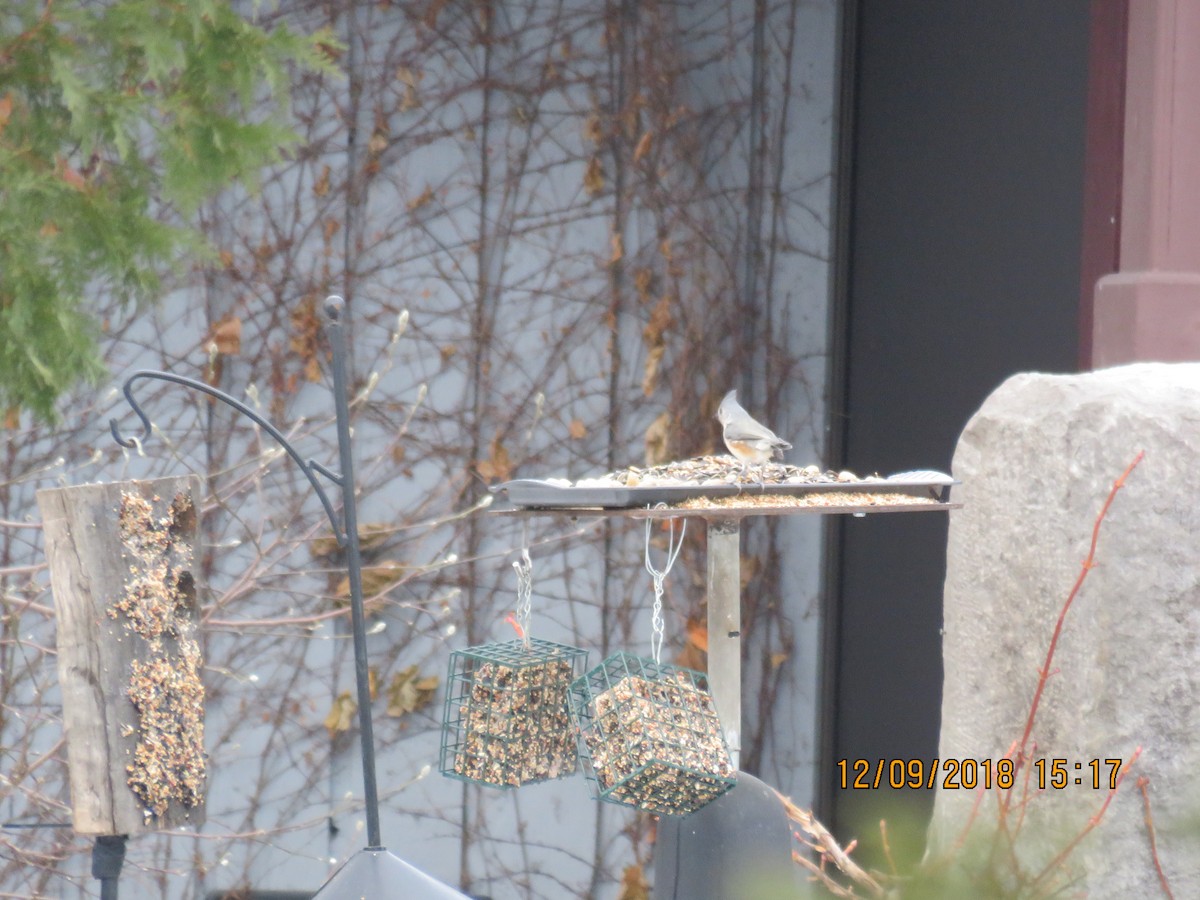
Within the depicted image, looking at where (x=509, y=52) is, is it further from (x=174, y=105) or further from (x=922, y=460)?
(x=174, y=105)

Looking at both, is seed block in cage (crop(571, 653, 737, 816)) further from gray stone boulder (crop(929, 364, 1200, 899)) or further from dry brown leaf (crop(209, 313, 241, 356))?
dry brown leaf (crop(209, 313, 241, 356))

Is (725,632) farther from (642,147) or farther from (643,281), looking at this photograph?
(642,147)

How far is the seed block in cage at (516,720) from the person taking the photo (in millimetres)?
2352

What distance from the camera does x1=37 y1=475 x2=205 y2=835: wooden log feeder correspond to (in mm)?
1854

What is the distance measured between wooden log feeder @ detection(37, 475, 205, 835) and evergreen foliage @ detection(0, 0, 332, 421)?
0.42 m

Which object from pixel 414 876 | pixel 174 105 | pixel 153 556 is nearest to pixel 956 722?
pixel 414 876

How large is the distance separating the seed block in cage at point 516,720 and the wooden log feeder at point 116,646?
579 millimetres

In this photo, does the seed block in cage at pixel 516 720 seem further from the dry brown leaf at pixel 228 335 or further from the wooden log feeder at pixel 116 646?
the dry brown leaf at pixel 228 335

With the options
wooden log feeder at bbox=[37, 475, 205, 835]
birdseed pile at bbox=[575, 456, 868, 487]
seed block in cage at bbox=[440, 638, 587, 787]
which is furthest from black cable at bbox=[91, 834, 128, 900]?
birdseed pile at bbox=[575, 456, 868, 487]

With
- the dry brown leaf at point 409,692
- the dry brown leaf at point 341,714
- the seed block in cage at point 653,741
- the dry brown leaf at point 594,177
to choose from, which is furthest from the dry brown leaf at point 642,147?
the seed block in cage at point 653,741

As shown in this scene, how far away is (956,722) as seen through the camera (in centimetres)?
278

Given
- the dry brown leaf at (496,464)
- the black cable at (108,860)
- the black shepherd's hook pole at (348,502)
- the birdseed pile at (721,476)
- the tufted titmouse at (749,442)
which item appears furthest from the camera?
the dry brown leaf at (496,464)

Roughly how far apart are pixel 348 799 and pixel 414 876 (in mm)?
2476

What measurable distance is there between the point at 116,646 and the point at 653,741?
81 cm
